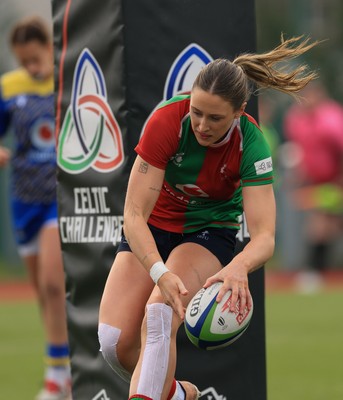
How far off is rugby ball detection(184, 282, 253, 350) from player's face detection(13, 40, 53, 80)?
12.9 ft

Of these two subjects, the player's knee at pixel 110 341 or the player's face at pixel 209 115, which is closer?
the player's face at pixel 209 115

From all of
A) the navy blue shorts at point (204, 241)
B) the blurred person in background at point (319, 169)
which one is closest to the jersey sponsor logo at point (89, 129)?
the navy blue shorts at point (204, 241)

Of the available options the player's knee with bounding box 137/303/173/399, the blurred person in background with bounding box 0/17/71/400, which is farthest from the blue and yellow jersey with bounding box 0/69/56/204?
the player's knee with bounding box 137/303/173/399

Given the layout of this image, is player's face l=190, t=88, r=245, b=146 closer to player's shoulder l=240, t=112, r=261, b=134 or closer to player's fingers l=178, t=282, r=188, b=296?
player's shoulder l=240, t=112, r=261, b=134

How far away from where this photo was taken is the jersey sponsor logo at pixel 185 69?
21.0 feet

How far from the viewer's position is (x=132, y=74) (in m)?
6.35

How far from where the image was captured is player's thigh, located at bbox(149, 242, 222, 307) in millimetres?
5680

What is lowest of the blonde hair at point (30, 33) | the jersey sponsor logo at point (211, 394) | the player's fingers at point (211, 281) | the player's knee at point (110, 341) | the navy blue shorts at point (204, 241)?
the jersey sponsor logo at point (211, 394)

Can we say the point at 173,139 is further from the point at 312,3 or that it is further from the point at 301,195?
the point at 312,3

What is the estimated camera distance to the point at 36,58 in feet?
29.3

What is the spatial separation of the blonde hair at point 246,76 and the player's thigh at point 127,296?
1.01 m

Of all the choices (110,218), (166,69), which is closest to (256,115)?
(166,69)

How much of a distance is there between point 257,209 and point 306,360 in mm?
4734

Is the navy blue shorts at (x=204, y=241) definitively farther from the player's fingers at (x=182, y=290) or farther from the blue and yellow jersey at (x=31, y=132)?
the blue and yellow jersey at (x=31, y=132)
